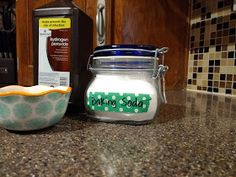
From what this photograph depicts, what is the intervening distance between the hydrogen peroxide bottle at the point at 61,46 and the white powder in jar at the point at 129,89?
6cm

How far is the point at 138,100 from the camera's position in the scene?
0.39 metres

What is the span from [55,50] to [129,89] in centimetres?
17

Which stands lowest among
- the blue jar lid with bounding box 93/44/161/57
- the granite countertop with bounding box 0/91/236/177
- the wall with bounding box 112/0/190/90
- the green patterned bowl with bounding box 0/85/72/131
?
the granite countertop with bounding box 0/91/236/177

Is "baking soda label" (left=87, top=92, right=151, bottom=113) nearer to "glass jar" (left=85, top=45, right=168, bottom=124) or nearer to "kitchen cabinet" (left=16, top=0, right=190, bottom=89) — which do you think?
"glass jar" (left=85, top=45, right=168, bottom=124)


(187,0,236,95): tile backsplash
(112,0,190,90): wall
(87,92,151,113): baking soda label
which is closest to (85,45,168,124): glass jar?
(87,92,151,113): baking soda label

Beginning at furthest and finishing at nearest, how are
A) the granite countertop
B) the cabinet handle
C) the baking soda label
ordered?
the cabinet handle
the baking soda label
the granite countertop

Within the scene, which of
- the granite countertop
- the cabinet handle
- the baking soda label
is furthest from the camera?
the cabinet handle

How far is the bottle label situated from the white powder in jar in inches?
3.1

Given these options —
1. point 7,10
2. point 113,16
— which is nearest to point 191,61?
point 113,16

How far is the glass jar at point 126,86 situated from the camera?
39cm

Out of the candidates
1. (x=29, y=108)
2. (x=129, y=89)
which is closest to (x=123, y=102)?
(x=129, y=89)

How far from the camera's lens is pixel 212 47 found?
970 millimetres

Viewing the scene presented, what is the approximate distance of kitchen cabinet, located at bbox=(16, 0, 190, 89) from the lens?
84 centimetres

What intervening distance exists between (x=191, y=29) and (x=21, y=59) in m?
0.82
